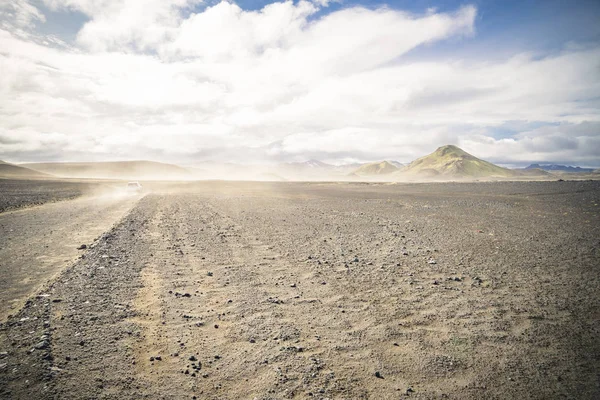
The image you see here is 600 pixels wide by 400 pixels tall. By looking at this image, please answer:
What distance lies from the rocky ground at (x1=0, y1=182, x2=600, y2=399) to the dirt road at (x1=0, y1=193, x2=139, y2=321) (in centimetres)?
60

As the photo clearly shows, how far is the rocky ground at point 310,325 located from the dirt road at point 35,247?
597mm

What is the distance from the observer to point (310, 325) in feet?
18.9

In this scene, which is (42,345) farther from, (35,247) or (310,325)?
(35,247)

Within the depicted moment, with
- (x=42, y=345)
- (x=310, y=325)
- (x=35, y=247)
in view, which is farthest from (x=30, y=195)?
(x=310, y=325)

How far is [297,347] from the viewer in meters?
4.99

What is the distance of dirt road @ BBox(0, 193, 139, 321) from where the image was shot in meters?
7.16

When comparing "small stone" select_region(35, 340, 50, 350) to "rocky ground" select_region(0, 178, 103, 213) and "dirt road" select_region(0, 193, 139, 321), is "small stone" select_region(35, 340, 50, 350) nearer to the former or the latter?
"dirt road" select_region(0, 193, 139, 321)

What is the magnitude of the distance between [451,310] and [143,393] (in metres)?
6.15

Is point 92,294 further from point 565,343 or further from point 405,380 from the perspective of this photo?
point 565,343

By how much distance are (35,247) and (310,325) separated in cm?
1187

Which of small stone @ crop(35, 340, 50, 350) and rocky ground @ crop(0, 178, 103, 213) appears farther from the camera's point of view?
rocky ground @ crop(0, 178, 103, 213)

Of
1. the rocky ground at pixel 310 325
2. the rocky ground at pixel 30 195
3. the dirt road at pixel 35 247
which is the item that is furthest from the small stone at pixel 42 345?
the rocky ground at pixel 30 195

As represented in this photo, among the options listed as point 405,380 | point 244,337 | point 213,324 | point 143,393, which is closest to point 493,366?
point 405,380

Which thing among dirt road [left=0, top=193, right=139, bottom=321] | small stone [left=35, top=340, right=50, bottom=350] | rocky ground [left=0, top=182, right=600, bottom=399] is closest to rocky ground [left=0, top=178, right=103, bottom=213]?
dirt road [left=0, top=193, right=139, bottom=321]
